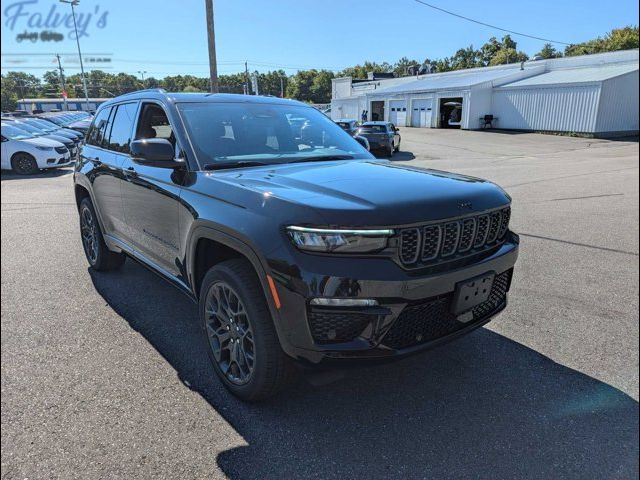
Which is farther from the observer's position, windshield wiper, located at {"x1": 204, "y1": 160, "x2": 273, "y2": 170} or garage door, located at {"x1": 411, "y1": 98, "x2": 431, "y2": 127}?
garage door, located at {"x1": 411, "y1": 98, "x2": 431, "y2": 127}

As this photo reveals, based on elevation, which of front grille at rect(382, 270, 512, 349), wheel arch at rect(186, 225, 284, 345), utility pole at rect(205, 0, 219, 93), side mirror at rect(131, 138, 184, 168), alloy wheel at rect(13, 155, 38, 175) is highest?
utility pole at rect(205, 0, 219, 93)

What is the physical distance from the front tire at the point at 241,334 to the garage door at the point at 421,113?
3876 cm

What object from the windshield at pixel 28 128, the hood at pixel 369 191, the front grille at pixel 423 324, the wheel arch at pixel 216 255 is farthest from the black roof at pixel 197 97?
the windshield at pixel 28 128

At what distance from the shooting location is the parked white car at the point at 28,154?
14320 mm

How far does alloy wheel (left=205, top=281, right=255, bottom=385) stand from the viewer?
2777 millimetres

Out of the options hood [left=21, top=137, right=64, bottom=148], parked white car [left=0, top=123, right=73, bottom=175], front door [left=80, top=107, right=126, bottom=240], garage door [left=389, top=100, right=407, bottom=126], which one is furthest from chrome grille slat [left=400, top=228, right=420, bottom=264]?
garage door [left=389, top=100, right=407, bottom=126]

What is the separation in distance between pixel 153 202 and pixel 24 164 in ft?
45.5

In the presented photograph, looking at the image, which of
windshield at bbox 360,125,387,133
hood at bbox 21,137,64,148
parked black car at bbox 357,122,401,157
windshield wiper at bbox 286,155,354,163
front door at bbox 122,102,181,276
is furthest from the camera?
windshield at bbox 360,125,387,133

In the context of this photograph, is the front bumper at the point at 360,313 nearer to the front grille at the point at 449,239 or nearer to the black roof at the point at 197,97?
the front grille at the point at 449,239

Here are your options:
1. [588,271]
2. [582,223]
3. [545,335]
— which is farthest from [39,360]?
[582,223]

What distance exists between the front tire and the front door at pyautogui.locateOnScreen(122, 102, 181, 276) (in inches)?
23.8

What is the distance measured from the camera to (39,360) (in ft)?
10.5

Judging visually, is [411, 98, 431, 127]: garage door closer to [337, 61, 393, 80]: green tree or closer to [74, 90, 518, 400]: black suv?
[74, 90, 518, 400]: black suv

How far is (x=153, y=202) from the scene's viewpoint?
3.63m
